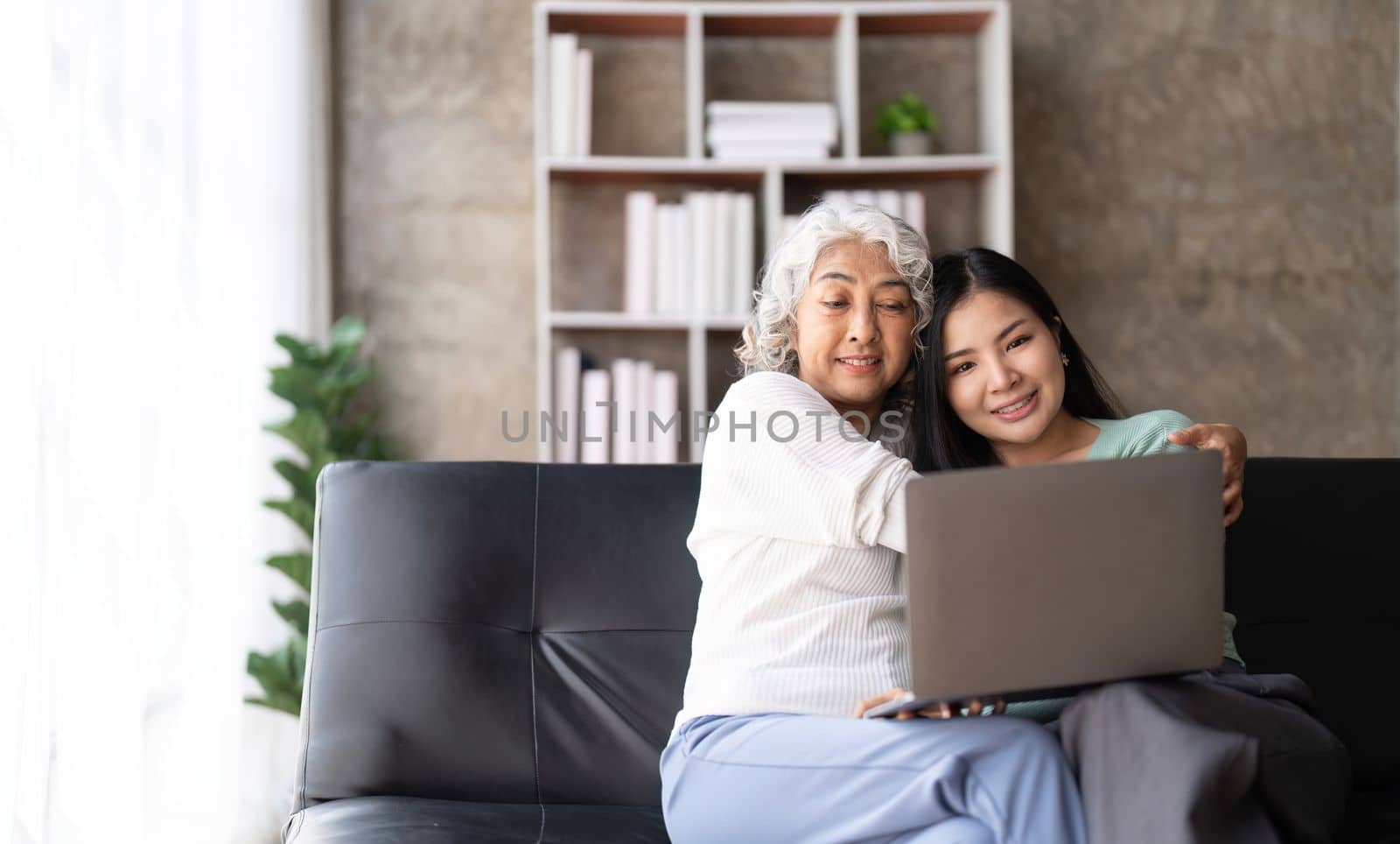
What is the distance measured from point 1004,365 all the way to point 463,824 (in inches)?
37.2

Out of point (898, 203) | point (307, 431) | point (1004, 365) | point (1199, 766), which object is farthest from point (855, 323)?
point (307, 431)

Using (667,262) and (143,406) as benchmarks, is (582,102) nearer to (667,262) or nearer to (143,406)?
(667,262)

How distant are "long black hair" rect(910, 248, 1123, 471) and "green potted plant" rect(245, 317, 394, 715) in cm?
132

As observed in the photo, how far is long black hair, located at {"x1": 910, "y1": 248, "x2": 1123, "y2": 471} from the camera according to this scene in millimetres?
1646

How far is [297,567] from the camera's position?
2.45 m

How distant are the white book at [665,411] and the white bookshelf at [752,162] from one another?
0.06 m

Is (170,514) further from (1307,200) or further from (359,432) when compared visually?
(1307,200)

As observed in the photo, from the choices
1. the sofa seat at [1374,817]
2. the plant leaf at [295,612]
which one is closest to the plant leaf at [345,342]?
the plant leaf at [295,612]

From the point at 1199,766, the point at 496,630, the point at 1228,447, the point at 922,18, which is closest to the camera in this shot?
the point at 1199,766

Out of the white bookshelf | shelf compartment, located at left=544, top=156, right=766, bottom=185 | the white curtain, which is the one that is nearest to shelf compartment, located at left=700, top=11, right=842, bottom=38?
the white bookshelf

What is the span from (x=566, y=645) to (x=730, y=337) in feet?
4.82

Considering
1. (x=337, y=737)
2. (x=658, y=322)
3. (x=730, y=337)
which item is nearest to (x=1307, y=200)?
(x=730, y=337)

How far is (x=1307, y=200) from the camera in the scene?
10.3 feet

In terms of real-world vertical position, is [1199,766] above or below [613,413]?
below
